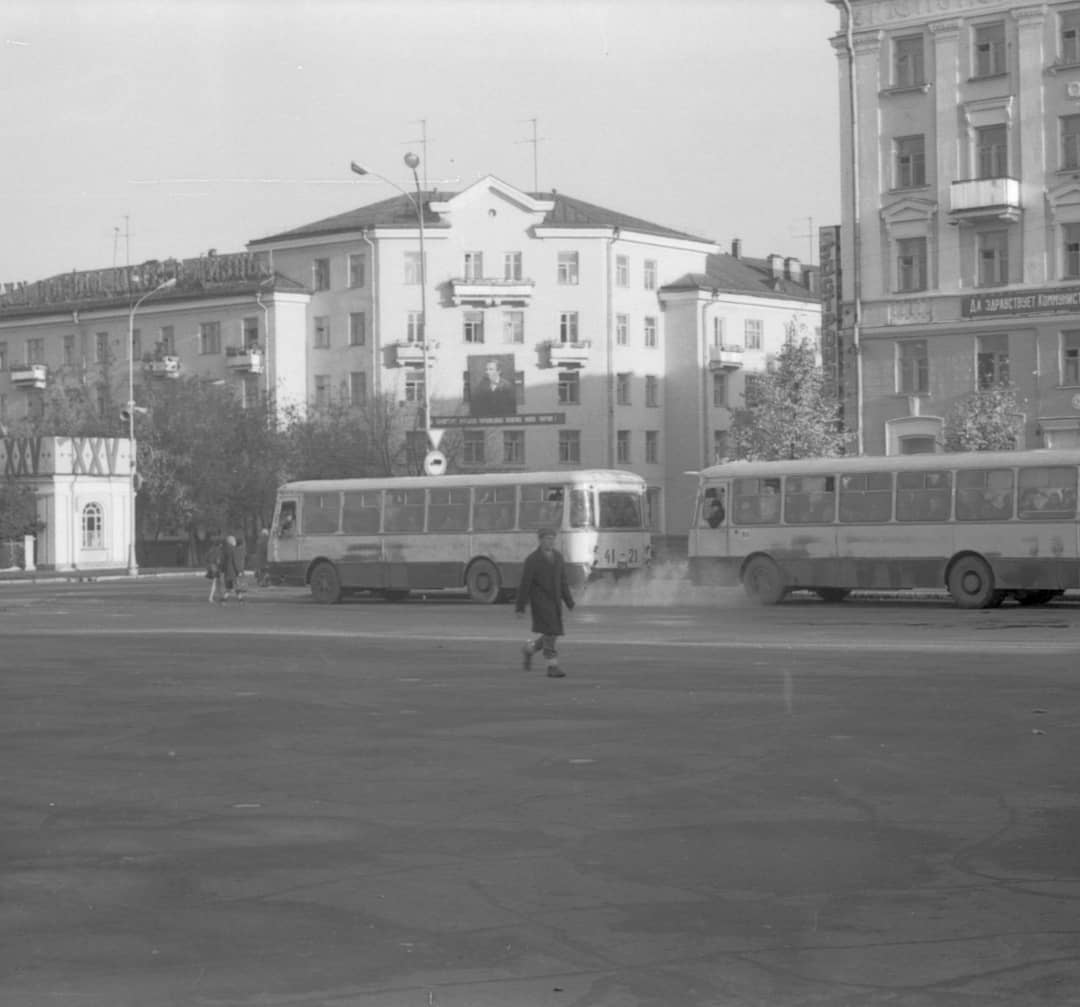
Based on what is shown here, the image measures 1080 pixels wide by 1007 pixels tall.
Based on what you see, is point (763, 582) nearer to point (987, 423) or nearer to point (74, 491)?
point (987, 423)

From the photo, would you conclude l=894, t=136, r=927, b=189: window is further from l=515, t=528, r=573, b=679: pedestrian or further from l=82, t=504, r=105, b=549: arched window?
l=82, t=504, r=105, b=549: arched window

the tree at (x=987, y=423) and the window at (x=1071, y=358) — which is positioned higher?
the window at (x=1071, y=358)

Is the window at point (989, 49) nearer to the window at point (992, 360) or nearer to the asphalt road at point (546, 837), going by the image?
the window at point (992, 360)

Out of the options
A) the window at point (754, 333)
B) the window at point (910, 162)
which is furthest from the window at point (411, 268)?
the window at point (910, 162)

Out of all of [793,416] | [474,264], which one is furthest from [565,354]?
[793,416]

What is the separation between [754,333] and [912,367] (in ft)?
135

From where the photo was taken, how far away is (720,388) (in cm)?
9225

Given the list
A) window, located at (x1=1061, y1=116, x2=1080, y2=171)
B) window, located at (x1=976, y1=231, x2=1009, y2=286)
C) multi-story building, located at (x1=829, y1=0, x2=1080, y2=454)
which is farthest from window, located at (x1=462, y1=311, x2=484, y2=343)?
window, located at (x1=1061, y1=116, x2=1080, y2=171)

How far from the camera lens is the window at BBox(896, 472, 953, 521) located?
1388 inches

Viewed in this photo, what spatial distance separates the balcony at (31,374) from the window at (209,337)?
29.7ft

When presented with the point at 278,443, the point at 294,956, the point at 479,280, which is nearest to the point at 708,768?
the point at 294,956

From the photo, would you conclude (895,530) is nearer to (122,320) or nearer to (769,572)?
(769,572)

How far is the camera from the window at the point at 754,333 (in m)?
94.6

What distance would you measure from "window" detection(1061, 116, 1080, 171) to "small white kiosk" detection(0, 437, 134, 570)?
37495 millimetres
